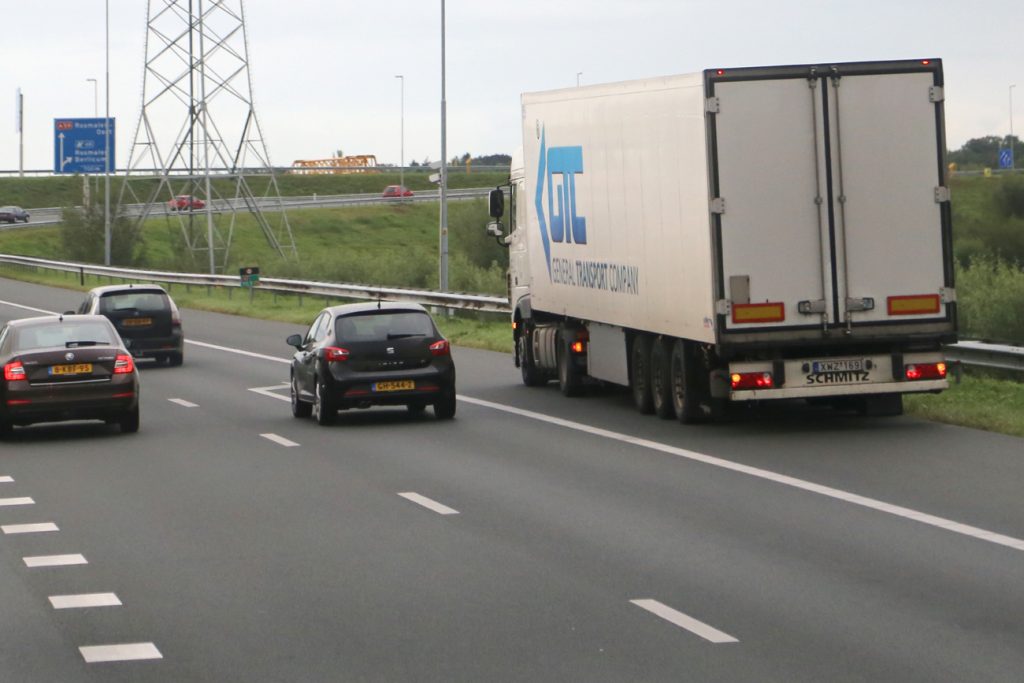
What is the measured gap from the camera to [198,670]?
26.9 ft

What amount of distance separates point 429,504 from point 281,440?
5.86 m

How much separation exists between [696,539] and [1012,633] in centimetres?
342

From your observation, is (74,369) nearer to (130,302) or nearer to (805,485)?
(805,485)

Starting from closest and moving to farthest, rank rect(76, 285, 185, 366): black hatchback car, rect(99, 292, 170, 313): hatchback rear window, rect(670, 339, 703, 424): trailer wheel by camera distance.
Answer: rect(670, 339, 703, 424): trailer wheel → rect(76, 285, 185, 366): black hatchback car → rect(99, 292, 170, 313): hatchback rear window

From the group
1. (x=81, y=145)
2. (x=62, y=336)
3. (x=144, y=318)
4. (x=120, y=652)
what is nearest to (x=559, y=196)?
(x=62, y=336)

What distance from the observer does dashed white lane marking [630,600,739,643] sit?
344 inches

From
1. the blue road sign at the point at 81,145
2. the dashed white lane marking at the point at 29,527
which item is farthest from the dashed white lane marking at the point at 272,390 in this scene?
the blue road sign at the point at 81,145

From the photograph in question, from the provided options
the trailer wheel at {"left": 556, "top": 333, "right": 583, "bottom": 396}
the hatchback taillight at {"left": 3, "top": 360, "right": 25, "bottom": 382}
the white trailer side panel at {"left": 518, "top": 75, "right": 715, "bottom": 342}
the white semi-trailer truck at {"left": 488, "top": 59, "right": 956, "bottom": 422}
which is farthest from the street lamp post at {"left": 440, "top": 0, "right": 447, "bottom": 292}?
the white semi-trailer truck at {"left": 488, "top": 59, "right": 956, "bottom": 422}

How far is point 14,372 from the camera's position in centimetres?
2020

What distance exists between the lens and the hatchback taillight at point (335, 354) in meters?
20.8

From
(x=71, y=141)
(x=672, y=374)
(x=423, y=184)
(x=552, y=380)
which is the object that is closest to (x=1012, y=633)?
(x=672, y=374)

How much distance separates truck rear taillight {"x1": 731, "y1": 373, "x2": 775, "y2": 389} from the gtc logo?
4.73 metres

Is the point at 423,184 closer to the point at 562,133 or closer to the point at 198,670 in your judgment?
the point at 562,133

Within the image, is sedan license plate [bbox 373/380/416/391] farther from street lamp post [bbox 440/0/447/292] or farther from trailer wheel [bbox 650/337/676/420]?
street lamp post [bbox 440/0/447/292]
